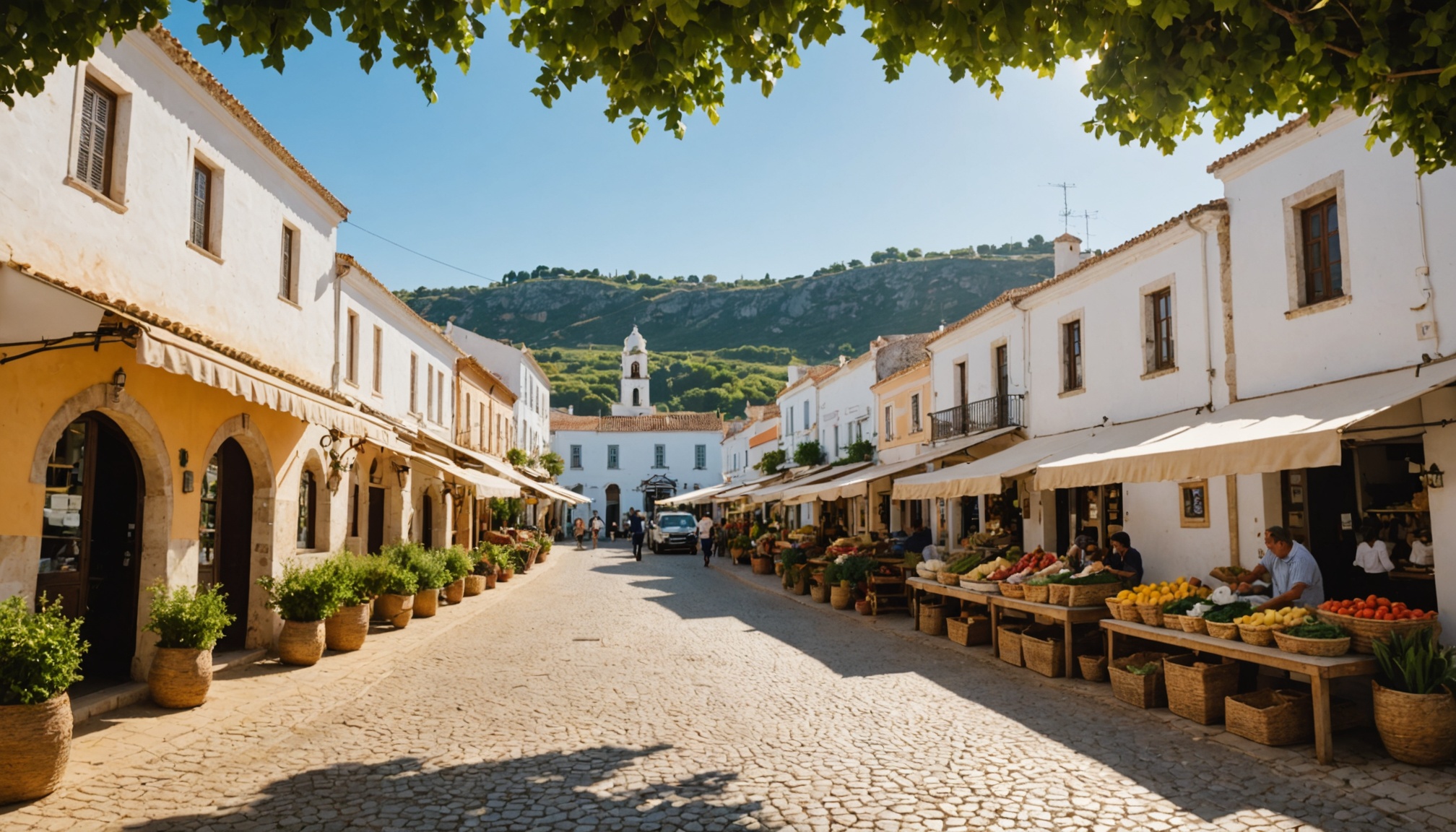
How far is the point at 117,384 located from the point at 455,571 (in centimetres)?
920

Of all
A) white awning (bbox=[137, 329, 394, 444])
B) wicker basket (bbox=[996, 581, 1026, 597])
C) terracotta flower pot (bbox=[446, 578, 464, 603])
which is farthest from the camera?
terracotta flower pot (bbox=[446, 578, 464, 603])

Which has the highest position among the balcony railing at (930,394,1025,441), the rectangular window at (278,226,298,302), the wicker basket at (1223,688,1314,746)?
the rectangular window at (278,226,298,302)

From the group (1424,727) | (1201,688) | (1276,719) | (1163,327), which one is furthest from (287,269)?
(1424,727)

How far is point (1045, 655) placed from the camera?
965 centimetres

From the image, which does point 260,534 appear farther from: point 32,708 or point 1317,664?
point 1317,664

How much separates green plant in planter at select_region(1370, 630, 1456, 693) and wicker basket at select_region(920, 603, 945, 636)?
6.67 meters

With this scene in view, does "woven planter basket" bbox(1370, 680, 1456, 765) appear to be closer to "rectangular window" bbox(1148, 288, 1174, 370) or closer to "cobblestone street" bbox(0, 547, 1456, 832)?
"cobblestone street" bbox(0, 547, 1456, 832)

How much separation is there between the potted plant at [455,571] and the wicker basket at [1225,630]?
488 inches

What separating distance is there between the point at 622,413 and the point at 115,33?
228ft

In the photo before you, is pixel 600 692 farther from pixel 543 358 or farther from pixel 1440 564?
pixel 543 358

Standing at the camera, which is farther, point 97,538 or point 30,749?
point 97,538

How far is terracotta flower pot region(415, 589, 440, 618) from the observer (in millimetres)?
14641

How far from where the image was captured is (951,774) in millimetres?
5875

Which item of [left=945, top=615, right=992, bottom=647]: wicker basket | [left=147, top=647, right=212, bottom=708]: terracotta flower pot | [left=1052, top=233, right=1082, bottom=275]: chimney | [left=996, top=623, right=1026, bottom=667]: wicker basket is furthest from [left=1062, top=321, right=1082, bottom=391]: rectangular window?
[left=147, top=647, right=212, bottom=708]: terracotta flower pot
